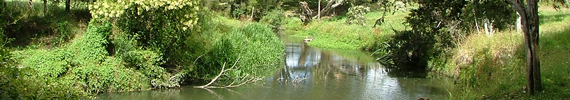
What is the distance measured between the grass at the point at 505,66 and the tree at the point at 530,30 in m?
0.59

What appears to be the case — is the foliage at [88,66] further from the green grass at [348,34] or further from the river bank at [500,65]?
the green grass at [348,34]

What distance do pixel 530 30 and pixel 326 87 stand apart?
8.17m

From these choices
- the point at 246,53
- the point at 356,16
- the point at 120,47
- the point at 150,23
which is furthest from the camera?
the point at 356,16

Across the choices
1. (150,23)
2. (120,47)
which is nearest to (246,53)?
(150,23)

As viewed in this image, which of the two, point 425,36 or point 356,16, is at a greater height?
point 356,16

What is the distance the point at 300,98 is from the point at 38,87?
8.58m

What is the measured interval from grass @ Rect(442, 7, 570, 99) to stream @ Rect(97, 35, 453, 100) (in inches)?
45.3

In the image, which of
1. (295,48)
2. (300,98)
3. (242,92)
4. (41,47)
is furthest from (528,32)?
(295,48)

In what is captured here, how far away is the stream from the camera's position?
15.1 metres

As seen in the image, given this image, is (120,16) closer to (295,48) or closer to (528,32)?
(528,32)

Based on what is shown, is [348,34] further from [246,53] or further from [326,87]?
[326,87]

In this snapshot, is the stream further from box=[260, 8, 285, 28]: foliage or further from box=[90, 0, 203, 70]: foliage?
box=[260, 8, 285, 28]: foliage

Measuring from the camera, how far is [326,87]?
56.7ft

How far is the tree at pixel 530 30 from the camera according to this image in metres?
9.97
